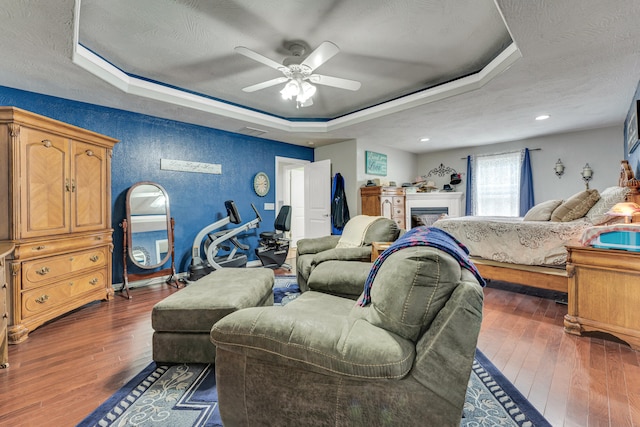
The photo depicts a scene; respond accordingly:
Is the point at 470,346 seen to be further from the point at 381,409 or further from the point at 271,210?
the point at 271,210

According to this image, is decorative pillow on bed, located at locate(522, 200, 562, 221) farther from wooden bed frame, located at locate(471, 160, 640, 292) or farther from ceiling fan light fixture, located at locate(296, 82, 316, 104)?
ceiling fan light fixture, located at locate(296, 82, 316, 104)

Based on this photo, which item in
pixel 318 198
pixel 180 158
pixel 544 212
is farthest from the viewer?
pixel 318 198

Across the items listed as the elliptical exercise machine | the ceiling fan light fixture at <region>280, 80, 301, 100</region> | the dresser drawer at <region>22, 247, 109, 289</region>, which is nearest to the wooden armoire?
the dresser drawer at <region>22, 247, 109, 289</region>

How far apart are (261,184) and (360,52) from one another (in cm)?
297

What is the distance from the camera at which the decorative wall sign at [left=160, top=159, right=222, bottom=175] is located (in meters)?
3.93

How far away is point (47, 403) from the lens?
4.84 ft

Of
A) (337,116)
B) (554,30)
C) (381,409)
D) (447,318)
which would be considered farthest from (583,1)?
(337,116)

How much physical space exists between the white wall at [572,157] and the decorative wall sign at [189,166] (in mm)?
5374

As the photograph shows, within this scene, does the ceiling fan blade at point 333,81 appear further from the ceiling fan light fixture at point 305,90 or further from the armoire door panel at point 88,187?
the armoire door panel at point 88,187

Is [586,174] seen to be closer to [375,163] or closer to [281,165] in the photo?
[375,163]

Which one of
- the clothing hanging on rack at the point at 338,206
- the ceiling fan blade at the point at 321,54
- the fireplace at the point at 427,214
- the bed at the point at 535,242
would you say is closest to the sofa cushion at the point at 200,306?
the ceiling fan blade at the point at 321,54

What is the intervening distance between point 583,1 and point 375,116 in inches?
96.0

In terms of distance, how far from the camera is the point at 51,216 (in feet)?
8.09

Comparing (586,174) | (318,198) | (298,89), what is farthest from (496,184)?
(298,89)
